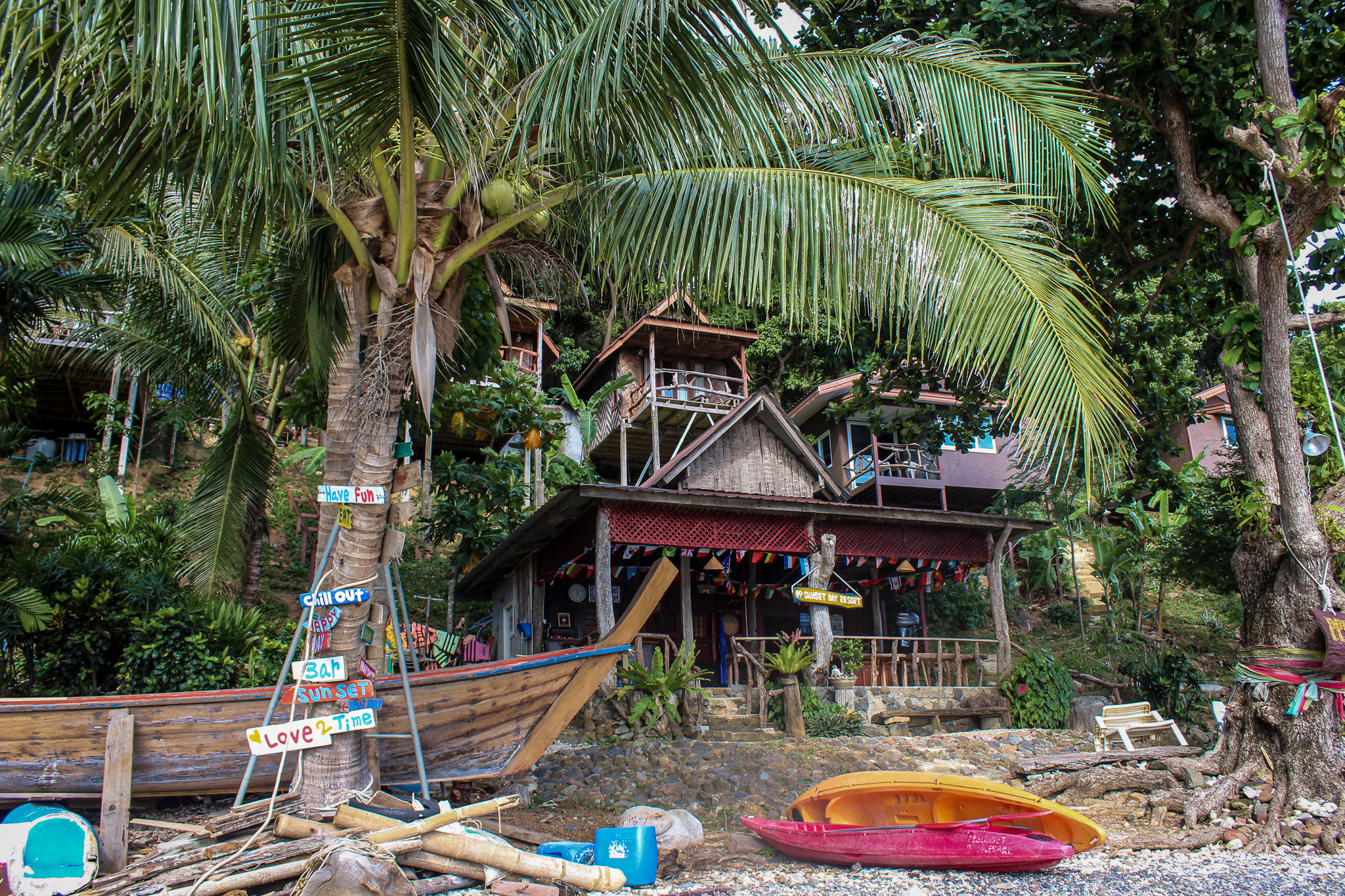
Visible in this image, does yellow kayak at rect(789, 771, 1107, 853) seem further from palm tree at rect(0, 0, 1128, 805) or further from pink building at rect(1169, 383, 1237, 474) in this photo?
pink building at rect(1169, 383, 1237, 474)

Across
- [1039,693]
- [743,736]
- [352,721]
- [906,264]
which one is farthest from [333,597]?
[1039,693]

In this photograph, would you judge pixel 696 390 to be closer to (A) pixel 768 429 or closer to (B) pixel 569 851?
(A) pixel 768 429

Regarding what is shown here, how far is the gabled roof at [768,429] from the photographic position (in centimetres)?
1709

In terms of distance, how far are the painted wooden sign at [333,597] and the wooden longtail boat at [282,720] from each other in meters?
0.68

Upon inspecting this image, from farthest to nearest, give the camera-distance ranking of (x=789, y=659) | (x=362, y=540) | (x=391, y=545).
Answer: (x=789, y=659), (x=391, y=545), (x=362, y=540)

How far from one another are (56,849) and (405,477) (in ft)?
9.26

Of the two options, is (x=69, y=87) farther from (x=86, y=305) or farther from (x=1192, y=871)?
(x=1192, y=871)

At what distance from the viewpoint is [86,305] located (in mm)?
A: 8766

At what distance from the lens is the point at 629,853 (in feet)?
17.1

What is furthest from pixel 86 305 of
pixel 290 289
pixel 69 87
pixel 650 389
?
pixel 650 389

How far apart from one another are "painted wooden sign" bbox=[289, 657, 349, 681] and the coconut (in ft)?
A: 9.66

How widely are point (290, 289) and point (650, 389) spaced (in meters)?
14.5

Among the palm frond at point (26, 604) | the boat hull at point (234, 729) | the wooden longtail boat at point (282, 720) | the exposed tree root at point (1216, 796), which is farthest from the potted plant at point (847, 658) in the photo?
the palm frond at point (26, 604)

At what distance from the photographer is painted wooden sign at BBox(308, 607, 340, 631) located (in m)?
5.06
